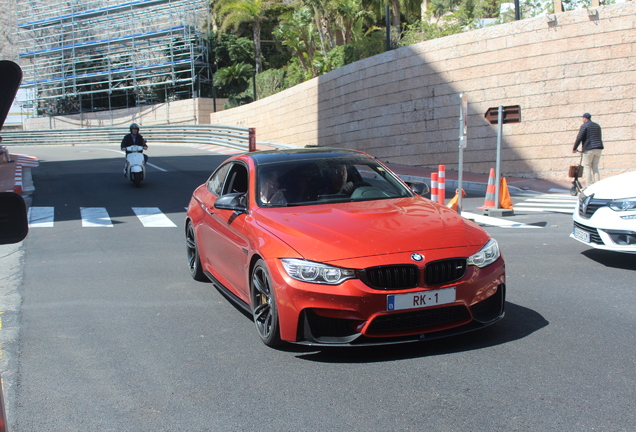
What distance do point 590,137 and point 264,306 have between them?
12408 millimetres

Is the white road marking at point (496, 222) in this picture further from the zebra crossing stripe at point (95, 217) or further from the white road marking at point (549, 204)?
the zebra crossing stripe at point (95, 217)

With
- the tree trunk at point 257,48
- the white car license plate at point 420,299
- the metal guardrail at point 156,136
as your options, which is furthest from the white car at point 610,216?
the tree trunk at point 257,48

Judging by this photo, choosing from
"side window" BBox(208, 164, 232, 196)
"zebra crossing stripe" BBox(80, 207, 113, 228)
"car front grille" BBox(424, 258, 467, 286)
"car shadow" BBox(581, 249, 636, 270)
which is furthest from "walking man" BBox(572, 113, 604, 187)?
"car front grille" BBox(424, 258, 467, 286)

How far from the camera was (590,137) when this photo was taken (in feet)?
50.7

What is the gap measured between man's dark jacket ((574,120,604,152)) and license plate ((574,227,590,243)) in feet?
24.9

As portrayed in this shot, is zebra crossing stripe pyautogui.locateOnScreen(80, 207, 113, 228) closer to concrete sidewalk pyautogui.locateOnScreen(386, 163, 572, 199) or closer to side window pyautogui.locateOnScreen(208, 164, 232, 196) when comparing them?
side window pyautogui.locateOnScreen(208, 164, 232, 196)

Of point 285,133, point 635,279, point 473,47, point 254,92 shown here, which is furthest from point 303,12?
point 635,279

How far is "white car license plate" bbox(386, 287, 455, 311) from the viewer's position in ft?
15.1

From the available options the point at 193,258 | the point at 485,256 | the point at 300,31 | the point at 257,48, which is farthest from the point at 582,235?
the point at 257,48

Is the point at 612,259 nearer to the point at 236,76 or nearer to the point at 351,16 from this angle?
the point at 351,16

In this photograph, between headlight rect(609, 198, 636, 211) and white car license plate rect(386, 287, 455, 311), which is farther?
headlight rect(609, 198, 636, 211)

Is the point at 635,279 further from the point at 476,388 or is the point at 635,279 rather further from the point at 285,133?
the point at 285,133

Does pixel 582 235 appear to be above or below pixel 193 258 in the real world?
above

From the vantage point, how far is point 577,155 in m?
19.1
